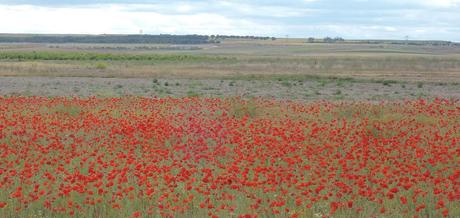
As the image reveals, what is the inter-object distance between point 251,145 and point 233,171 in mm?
2389

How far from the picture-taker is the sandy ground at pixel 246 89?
2928 centimetres

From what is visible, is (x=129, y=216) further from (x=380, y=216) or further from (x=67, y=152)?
(x=67, y=152)

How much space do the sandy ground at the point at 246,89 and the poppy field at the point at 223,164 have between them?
10.2 m

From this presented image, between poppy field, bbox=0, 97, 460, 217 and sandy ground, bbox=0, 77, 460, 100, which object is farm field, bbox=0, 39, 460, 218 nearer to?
poppy field, bbox=0, 97, 460, 217

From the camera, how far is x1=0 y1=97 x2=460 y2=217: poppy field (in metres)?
8.34

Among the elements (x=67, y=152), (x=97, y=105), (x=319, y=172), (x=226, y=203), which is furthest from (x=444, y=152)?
(x=97, y=105)

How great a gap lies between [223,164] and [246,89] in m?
22.4

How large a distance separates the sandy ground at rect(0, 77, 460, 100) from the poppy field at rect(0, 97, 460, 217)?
33.5 ft

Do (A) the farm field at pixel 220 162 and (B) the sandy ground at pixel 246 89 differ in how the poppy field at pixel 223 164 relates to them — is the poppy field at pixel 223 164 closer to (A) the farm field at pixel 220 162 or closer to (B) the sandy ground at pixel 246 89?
(A) the farm field at pixel 220 162

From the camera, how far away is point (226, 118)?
1700cm

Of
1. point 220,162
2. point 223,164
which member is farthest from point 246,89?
point 223,164

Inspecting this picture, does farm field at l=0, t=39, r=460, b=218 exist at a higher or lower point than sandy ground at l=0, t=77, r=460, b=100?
higher

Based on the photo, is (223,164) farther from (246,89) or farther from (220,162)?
Result: (246,89)

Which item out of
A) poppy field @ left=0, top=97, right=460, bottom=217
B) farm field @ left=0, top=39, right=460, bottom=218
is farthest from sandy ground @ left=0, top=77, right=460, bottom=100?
poppy field @ left=0, top=97, right=460, bottom=217
